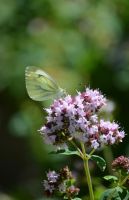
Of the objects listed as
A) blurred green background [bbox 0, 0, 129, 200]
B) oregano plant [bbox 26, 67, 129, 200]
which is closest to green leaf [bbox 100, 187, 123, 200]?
oregano plant [bbox 26, 67, 129, 200]

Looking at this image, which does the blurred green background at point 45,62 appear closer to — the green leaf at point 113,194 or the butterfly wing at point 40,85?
the butterfly wing at point 40,85

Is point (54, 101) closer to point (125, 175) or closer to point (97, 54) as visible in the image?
point (125, 175)

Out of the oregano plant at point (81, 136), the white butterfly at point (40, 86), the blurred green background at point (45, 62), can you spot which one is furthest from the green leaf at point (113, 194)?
the blurred green background at point (45, 62)

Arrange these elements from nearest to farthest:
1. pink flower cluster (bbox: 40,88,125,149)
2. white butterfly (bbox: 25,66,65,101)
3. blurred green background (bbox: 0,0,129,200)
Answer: pink flower cluster (bbox: 40,88,125,149) < white butterfly (bbox: 25,66,65,101) < blurred green background (bbox: 0,0,129,200)

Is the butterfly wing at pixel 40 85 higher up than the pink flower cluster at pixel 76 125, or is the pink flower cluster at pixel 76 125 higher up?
the butterfly wing at pixel 40 85

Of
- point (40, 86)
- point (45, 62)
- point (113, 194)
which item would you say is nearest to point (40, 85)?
point (40, 86)

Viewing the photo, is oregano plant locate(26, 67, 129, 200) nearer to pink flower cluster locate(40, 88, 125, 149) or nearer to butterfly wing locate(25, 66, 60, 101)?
pink flower cluster locate(40, 88, 125, 149)

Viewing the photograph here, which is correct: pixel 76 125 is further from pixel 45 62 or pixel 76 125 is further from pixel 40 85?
pixel 45 62
